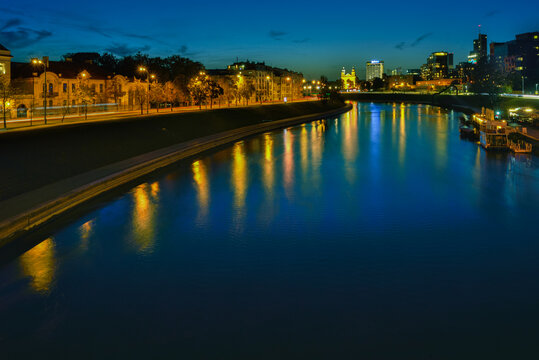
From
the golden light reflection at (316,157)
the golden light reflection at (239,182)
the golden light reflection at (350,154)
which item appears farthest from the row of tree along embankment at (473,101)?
the golden light reflection at (239,182)

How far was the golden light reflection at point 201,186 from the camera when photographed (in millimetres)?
17066

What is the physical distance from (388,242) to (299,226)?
2.87 metres

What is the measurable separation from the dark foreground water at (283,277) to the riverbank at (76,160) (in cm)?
115

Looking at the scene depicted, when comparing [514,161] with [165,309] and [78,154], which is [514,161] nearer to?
[78,154]

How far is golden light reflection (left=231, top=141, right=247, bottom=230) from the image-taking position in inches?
645

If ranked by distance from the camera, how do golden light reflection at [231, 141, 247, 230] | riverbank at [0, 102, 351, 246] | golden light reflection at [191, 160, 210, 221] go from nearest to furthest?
riverbank at [0, 102, 351, 246] < golden light reflection at [231, 141, 247, 230] < golden light reflection at [191, 160, 210, 221]

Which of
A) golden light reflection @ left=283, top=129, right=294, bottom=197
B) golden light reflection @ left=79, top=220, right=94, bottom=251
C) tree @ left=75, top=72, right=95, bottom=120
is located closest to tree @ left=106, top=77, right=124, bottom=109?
tree @ left=75, top=72, right=95, bottom=120

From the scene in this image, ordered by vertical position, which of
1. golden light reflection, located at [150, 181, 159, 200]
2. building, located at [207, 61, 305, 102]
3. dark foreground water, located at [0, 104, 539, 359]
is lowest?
dark foreground water, located at [0, 104, 539, 359]

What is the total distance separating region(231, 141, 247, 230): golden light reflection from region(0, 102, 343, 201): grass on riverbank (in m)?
5.74

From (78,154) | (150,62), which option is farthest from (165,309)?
(150,62)

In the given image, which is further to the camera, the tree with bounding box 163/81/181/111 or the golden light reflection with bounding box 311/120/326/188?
the tree with bounding box 163/81/181/111

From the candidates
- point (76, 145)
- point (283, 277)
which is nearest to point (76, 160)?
point (76, 145)

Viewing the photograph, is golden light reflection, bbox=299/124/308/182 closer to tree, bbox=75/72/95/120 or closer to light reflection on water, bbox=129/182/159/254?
light reflection on water, bbox=129/182/159/254

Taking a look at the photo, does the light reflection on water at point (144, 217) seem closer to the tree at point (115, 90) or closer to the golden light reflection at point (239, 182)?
the golden light reflection at point (239, 182)
